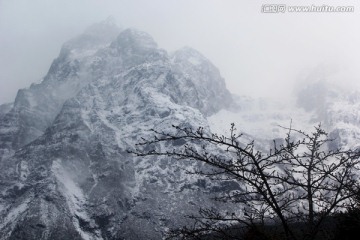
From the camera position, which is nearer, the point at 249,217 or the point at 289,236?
the point at 289,236

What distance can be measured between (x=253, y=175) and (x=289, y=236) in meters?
1.25

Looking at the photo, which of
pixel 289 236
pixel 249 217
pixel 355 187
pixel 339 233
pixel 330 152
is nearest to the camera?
pixel 289 236

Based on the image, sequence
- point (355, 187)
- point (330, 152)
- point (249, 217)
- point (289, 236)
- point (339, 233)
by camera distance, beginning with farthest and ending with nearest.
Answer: point (339, 233)
point (330, 152)
point (355, 187)
point (249, 217)
point (289, 236)

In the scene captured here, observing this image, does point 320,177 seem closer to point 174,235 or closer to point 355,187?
point 355,187

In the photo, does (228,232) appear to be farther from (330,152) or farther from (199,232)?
(330,152)

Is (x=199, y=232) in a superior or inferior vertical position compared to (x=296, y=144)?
inferior

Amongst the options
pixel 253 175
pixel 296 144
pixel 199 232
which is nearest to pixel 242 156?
pixel 253 175

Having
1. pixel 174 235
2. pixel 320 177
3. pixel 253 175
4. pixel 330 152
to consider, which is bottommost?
pixel 174 235

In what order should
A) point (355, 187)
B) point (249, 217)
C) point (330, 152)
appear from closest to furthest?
point (249, 217) → point (355, 187) → point (330, 152)

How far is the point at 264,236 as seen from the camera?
8484 mm

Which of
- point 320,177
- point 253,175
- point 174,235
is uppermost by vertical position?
point 320,177

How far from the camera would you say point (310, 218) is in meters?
9.92

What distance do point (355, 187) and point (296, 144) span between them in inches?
76.6

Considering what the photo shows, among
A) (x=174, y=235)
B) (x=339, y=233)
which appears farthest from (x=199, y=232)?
(x=339, y=233)
